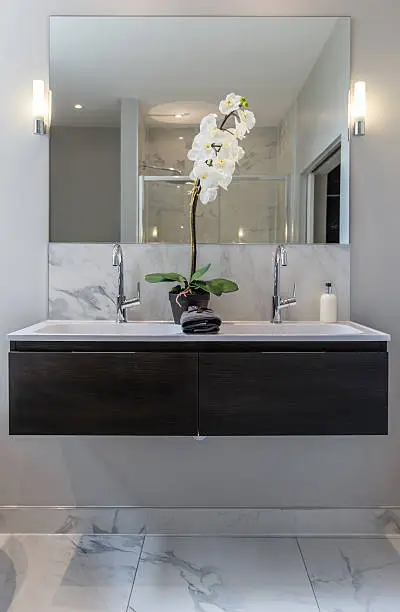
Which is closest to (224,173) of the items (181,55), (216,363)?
(181,55)

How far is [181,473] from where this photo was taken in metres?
2.17

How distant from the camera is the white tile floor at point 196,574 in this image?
1713 millimetres

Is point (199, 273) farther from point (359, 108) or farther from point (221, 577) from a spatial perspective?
point (221, 577)

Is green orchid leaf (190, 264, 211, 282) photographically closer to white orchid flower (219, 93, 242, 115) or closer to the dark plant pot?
the dark plant pot

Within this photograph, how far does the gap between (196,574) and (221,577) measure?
0.08m

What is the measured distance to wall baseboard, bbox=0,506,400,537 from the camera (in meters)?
2.15

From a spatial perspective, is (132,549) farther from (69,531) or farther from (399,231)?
(399,231)

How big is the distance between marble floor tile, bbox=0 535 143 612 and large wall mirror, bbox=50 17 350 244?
114 centimetres

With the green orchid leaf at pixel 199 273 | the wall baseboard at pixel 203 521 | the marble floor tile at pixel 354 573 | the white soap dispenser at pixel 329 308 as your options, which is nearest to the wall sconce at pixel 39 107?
the green orchid leaf at pixel 199 273

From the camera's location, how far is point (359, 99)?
6.91 ft

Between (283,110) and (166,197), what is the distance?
0.55 meters

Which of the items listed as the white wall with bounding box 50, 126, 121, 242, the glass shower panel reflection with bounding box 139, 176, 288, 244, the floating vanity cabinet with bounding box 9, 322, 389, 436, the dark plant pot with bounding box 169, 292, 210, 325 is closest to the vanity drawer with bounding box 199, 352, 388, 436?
the floating vanity cabinet with bounding box 9, 322, 389, 436

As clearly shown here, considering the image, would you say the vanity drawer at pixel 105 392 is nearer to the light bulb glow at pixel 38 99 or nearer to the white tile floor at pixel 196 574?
the white tile floor at pixel 196 574

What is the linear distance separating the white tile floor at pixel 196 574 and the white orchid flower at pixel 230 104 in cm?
159
